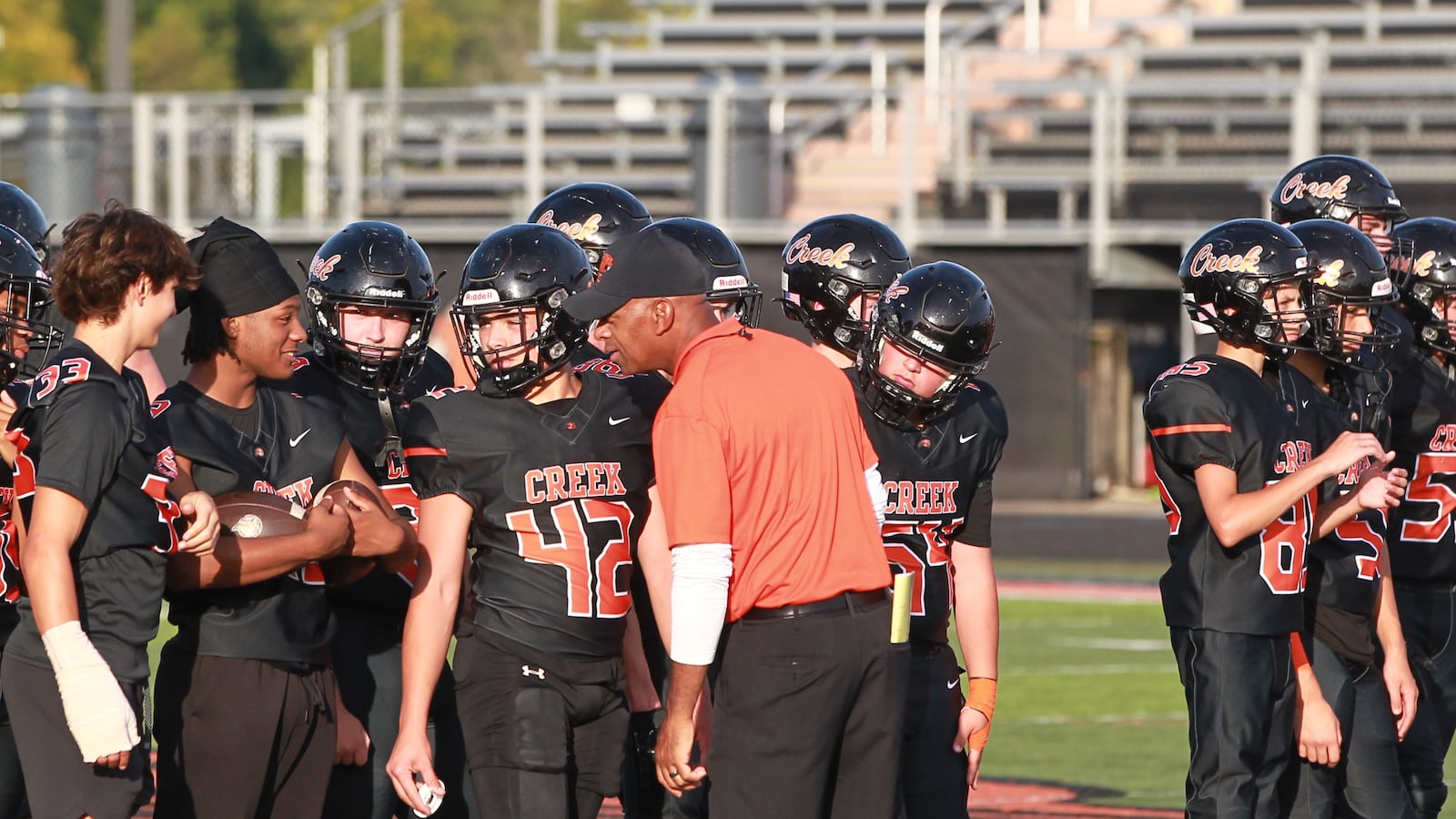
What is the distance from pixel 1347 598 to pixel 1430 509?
89 cm

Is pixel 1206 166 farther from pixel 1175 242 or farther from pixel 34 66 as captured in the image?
pixel 34 66

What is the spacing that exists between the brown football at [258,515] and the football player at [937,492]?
1.49 meters

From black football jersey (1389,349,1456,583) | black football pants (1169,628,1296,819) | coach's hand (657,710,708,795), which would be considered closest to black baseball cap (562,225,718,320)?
coach's hand (657,710,708,795)

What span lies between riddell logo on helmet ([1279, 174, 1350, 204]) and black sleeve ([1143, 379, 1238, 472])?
171 cm

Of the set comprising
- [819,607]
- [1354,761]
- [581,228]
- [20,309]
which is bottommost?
[1354,761]

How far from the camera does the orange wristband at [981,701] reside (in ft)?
16.9

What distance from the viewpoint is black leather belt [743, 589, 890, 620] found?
442 cm

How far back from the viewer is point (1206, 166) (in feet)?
61.8

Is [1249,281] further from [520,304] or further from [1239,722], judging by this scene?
[520,304]

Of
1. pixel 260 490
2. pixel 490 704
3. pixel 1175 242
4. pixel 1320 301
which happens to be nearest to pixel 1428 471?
pixel 1320 301

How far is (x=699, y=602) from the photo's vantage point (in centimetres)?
430

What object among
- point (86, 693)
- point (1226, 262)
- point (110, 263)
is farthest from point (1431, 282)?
point (86, 693)

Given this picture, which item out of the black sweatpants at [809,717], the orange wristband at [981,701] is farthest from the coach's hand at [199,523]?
the orange wristband at [981,701]

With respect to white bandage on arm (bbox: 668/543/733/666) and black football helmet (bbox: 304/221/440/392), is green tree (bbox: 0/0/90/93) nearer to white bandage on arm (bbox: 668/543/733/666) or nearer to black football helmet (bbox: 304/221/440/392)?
black football helmet (bbox: 304/221/440/392)
